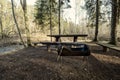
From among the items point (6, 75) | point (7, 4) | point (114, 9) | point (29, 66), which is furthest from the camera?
point (7, 4)

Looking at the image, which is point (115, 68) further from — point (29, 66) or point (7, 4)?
point (7, 4)

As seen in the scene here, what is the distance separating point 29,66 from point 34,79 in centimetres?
130

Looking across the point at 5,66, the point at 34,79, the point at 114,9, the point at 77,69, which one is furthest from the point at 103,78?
the point at 114,9

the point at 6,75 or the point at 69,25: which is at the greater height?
the point at 69,25

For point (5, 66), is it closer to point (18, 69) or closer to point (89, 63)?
point (18, 69)

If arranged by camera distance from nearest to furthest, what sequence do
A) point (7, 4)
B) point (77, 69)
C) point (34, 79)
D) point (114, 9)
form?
point (34, 79) → point (77, 69) → point (114, 9) → point (7, 4)

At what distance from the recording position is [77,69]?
18.0 ft

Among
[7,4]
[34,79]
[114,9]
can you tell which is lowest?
[34,79]

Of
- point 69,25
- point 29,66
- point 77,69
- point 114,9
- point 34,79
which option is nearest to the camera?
point 34,79

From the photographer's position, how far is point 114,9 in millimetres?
10734

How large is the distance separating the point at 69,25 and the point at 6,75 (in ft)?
157

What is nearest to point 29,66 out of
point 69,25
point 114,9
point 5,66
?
point 5,66

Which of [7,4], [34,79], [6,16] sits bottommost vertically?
[34,79]

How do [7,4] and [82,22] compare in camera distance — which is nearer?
[7,4]
